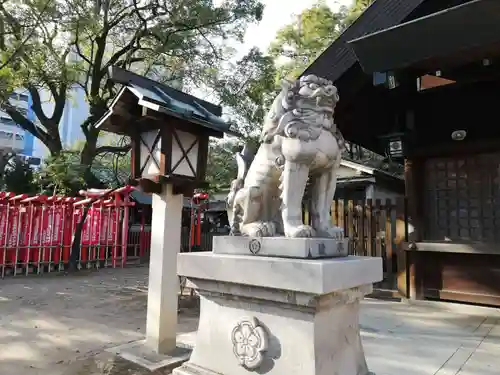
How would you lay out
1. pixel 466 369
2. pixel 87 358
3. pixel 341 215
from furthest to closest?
pixel 341 215 → pixel 87 358 → pixel 466 369

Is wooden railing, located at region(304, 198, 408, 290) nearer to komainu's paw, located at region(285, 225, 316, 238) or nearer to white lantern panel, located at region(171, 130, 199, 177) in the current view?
white lantern panel, located at region(171, 130, 199, 177)

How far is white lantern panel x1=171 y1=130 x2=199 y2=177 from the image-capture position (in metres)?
4.01

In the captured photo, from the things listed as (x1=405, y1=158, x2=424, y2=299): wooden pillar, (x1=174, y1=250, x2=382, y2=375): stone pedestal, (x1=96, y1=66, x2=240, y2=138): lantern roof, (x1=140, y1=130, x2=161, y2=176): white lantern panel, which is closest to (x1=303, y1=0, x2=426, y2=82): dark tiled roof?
(x1=96, y1=66, x2=240, y2=138): lantern roof

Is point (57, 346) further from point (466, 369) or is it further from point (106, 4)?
point (106, 4)

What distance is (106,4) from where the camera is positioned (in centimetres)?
1311

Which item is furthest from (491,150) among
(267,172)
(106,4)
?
(106,4)

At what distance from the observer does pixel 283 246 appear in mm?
2455

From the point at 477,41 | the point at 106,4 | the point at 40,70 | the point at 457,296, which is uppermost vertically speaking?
the point at 106,4

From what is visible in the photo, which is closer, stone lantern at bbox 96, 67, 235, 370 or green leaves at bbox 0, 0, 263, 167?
stone lantern at bbox 96, 67, 235, 370

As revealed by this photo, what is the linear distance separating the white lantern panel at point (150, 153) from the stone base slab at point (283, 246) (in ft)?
5.01

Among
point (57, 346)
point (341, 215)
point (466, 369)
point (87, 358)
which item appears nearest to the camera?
point (466, 369)

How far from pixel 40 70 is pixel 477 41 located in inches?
534

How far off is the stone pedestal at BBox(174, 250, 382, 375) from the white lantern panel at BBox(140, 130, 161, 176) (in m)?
1.60

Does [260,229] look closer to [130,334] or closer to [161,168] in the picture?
[161,168]
